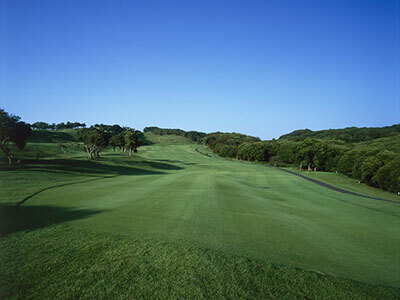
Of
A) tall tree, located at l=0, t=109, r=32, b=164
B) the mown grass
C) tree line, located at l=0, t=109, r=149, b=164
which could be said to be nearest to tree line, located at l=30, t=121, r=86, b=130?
tree line, located at l=0, t=109, r=149, b=164

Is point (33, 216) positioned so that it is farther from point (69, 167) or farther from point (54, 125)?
point (54, 125)

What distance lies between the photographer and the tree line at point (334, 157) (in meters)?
40.0

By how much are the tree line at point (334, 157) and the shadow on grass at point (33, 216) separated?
151 feet

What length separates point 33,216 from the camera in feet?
29.5

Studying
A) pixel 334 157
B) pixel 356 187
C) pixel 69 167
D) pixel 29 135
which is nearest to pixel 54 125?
pixel 29 135

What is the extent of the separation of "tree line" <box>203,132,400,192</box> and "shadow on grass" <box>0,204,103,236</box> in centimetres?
4600

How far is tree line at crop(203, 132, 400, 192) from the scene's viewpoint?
39969 mm

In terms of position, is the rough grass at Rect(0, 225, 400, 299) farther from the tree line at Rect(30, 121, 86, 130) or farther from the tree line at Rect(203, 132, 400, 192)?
the tree line at Rect(30, 121, 86, 130)

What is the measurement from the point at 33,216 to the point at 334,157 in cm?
8475

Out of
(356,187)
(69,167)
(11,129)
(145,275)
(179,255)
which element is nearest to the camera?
(145,275)

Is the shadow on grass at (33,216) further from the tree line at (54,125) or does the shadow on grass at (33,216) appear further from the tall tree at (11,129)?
the tree line at (54,125)

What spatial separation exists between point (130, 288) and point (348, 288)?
4.79 m

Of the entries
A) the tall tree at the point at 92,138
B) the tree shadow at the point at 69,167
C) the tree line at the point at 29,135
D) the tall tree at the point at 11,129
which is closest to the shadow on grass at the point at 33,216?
the tree shadow at the point at 69,167

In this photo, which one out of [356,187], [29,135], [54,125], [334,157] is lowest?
[356,187]
